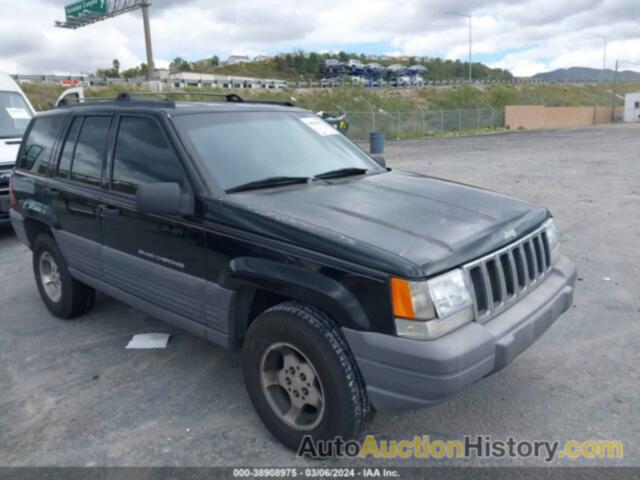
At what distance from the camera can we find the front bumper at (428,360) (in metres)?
2.49

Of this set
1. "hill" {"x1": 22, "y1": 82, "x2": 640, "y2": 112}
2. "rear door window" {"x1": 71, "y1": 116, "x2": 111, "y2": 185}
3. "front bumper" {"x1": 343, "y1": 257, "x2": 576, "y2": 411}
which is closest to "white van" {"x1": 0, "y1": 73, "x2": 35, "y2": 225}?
"rear door window" {"x1": 71, "y1": 116, "x2": 111, "y2": 185}

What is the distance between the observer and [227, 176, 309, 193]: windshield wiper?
3.39 m

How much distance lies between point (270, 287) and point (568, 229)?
6.17 m

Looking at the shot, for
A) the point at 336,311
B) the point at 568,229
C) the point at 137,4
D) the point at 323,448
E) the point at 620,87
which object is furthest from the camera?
the point at 620,87

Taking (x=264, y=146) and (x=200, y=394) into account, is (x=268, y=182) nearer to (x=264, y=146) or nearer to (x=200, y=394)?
(x=264, y=146)

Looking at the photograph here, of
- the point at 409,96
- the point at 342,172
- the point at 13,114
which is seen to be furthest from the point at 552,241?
the point at 409,96

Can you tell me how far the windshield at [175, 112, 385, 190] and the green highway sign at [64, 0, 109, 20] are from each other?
43.2m

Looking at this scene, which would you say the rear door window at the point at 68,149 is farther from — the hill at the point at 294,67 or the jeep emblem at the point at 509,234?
the hill at the point at 294,67

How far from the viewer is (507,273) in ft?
9.84

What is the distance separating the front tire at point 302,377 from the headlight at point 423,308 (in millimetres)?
354

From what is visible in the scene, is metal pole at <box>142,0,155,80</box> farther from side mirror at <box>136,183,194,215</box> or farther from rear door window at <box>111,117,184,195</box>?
side mirror at <box>136,183,194,215</box>

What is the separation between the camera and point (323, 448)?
2.87 metres

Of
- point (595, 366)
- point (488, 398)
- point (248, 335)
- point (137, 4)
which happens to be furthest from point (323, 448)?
point (137, 4)

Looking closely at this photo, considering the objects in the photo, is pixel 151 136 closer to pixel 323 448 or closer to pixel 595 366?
pixel 323 448
